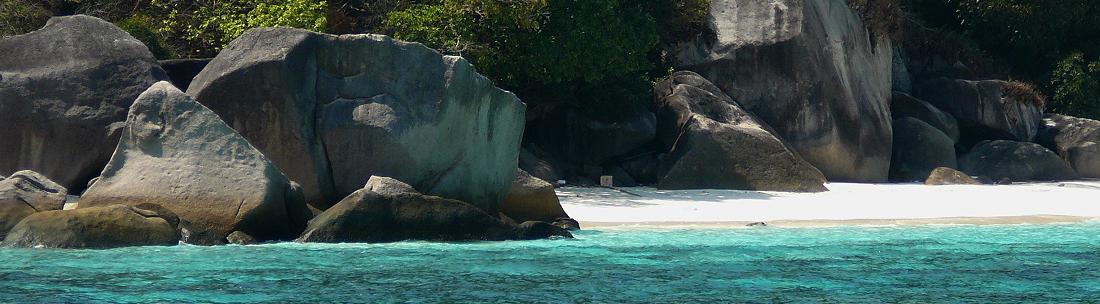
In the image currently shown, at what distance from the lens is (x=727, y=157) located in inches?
844

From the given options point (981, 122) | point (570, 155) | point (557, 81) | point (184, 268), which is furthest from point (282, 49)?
point (981, 122)

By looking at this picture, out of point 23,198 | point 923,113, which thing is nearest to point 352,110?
point 23,198

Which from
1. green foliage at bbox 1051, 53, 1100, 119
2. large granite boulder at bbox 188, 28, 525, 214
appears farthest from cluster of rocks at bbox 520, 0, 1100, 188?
large granite boulder at bbox 188, 28, 525, 214

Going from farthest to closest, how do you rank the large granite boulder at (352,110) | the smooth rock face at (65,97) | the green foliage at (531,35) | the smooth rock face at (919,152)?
the smooth rock face at (919,152) < the green foliage at (531,35) < the smooth rock face at (65,97) < the large granite boulder at (352,110)

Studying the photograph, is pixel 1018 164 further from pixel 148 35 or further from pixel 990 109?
pixel 148 35

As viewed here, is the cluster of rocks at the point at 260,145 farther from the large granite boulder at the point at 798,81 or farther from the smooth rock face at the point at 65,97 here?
the large granite boulder at the point at 798,81

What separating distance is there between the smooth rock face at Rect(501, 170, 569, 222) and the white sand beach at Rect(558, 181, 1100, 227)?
1.80 ft

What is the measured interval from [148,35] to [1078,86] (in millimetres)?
17838

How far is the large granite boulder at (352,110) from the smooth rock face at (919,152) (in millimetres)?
11011

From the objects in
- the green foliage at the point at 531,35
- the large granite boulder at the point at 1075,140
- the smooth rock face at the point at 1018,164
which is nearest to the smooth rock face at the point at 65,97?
A: the green foliage at the point at 531,35

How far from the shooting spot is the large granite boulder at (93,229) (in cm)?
1373

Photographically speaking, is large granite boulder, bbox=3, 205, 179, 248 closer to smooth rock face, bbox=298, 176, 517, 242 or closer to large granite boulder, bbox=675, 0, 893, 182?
smooth rock face, bbox=298, 176, 517, 242

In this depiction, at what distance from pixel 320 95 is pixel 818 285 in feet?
21.7

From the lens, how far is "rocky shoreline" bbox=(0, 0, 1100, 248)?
14453mm
